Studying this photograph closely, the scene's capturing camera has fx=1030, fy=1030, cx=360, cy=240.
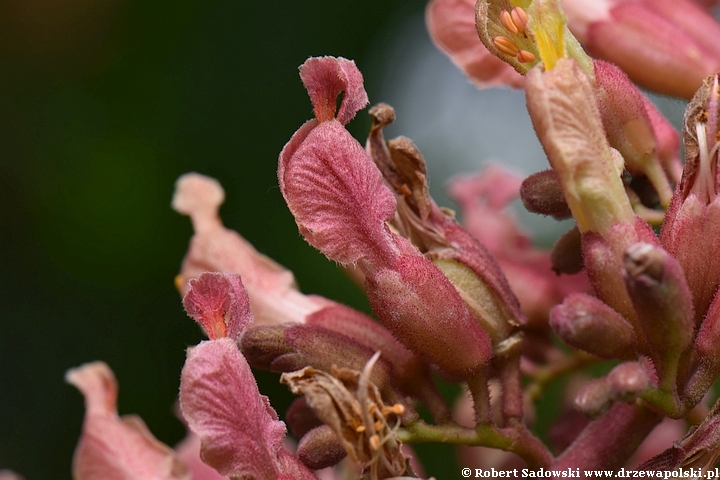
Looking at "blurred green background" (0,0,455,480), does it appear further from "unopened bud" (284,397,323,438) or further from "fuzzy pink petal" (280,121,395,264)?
"fuzzy pink petal" (280,121,395,264)

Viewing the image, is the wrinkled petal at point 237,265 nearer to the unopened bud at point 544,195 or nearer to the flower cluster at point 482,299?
the flower cluster at point 482,299

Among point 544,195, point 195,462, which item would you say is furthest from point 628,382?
point 195,462

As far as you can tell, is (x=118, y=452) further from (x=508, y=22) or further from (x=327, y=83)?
(x=508, y=22)

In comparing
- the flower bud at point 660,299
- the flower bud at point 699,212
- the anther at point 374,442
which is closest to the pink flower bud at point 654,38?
the flower bud at point 699,212

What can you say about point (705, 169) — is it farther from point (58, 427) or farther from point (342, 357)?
point (58, 427)

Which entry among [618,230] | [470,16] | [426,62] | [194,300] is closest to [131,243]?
[426,62]

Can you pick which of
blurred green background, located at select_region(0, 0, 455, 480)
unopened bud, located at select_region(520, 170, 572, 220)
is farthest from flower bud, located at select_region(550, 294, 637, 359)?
blurred green background, located at select_region(0, 0, 455, 480)
